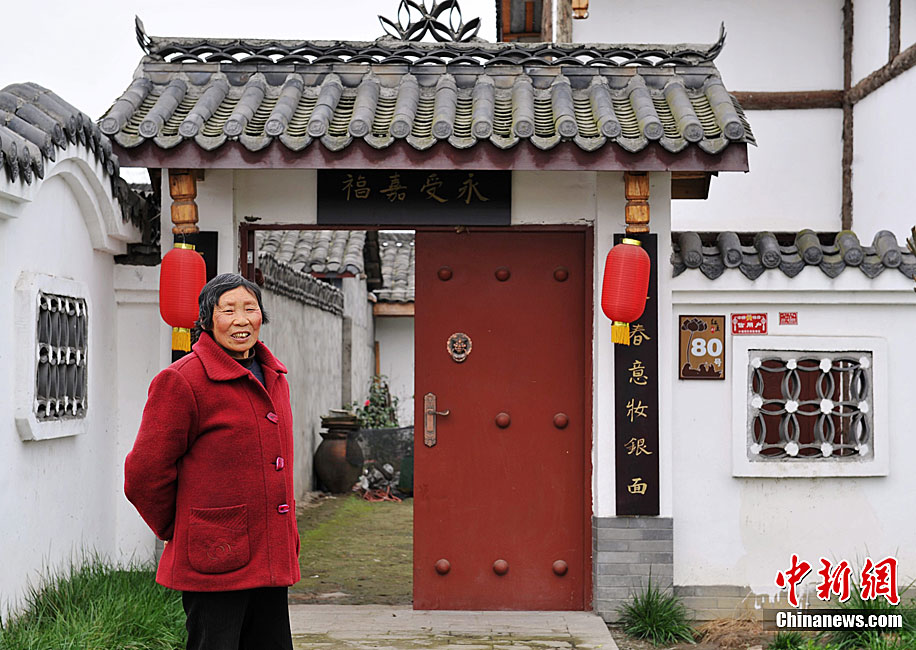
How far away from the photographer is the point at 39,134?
5391 mm

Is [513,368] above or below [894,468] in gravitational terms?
above

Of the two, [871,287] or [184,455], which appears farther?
[871,287]

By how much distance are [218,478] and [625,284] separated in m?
3.07

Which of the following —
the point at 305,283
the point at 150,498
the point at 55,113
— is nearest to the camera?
the point at 150,498

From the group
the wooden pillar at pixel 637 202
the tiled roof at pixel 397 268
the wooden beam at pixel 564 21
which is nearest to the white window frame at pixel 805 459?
the wooden pillar at pixel 637 202

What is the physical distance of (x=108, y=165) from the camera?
6.40m

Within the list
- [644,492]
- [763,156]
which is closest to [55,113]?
[644,492]

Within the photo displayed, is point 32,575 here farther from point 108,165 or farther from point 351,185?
point 351,185

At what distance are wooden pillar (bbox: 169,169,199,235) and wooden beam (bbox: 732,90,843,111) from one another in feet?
19.1

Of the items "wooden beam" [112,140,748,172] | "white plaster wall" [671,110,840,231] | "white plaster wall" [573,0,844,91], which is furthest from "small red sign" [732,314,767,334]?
→ "white plaster wall" [573,0,844,91]

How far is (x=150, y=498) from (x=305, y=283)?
10.1 m

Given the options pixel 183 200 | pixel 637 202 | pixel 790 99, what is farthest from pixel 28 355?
pixel 790 99

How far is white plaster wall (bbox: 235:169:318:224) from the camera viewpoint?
687 cm

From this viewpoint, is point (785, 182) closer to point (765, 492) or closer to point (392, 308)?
point (765, 492)
